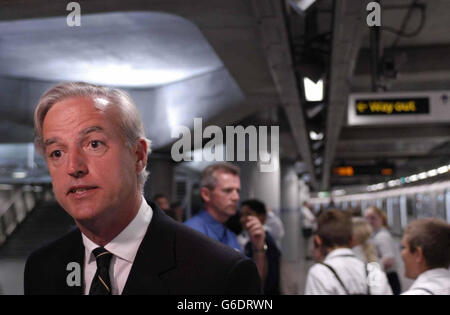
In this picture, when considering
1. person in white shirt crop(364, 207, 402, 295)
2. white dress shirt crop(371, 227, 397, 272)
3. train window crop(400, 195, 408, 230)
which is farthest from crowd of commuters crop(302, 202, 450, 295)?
train window crop(400, 195, 408, 230)

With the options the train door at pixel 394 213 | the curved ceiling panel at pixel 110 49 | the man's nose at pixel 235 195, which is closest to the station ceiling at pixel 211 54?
the curved ceiling panel at pixel 110 49

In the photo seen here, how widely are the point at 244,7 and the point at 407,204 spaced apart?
19.8 meters

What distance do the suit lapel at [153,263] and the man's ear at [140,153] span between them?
13 centimetres

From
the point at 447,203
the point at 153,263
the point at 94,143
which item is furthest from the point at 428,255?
the point at 447,203

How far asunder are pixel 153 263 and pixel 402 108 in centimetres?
498

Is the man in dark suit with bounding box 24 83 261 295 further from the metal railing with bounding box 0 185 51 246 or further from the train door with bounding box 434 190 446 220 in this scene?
the metal railing with bounding box 0 185 51 246

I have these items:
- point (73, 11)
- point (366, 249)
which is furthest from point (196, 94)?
point (73, 11)

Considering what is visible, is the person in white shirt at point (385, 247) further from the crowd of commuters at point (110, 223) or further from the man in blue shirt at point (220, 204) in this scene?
the crowd of commuters at point (110, 223)

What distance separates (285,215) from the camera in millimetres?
16844

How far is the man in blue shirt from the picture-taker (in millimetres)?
2439

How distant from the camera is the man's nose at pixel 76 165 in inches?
39.6

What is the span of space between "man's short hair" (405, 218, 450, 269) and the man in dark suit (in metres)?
1.34

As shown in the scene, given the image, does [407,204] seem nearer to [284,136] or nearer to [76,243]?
[284,136]

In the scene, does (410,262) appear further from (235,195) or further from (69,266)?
(69,266)
